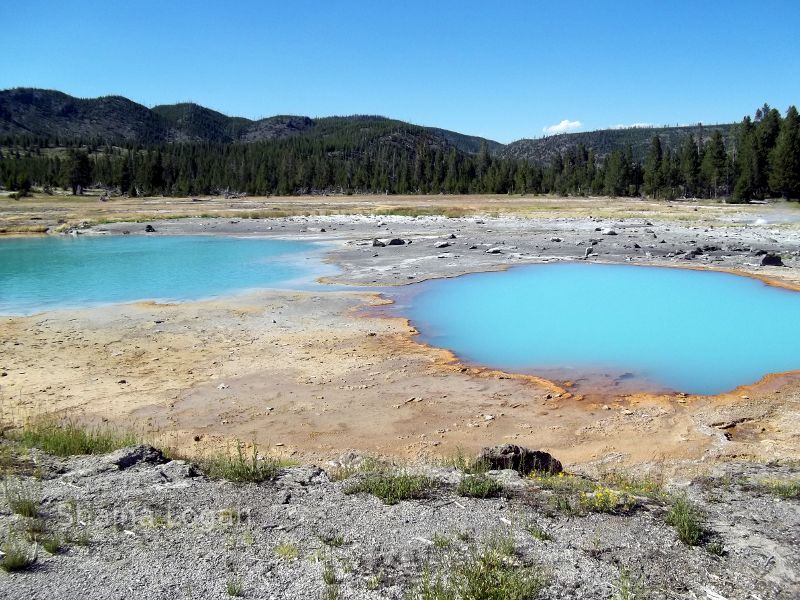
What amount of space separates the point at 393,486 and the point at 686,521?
3009 mm

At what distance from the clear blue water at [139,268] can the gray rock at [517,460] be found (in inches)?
684

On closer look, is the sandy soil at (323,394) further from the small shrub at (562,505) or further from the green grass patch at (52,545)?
the green grass patch at (52,545)

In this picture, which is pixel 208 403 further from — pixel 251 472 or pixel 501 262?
pixel 501 262

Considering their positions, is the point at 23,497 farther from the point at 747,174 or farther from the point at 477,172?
the point at 477,172

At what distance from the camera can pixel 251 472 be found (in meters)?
7.08

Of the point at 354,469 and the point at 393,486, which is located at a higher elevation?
the point at 393,486

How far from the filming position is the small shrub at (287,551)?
5.24 m

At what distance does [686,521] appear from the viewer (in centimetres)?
567

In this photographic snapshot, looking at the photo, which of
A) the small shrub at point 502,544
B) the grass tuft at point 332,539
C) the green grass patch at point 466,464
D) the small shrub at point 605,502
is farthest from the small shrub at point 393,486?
the small shrub at point 605,502

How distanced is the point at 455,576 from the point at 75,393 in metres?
9.75

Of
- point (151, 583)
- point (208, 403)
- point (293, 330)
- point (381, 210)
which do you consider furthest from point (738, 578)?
point (381, 210)

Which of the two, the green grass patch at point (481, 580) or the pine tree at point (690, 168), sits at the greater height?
the pine tree at point (690, 168)

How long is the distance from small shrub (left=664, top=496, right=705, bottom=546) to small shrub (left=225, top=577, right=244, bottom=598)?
402 centimetres

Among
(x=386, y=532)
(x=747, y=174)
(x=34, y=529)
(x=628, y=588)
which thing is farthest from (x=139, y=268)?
(x=747, y=174)
